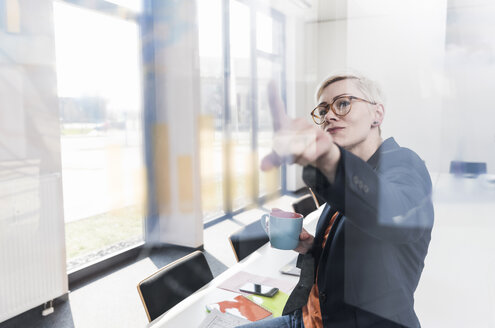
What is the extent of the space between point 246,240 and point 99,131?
167cm

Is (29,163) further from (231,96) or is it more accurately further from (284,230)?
(231,96)

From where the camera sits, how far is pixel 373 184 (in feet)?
1.99

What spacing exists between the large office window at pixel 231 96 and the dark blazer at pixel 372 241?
274cm

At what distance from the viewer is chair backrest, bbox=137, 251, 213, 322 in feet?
4.10

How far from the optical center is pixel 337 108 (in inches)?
33.2

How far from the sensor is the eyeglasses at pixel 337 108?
842 mm

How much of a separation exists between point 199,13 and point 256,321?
290 cm

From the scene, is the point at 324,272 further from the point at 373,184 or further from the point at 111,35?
the point at 111,35

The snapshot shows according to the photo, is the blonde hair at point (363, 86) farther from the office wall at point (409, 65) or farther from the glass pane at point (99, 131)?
the glass pane at point (99, 131)

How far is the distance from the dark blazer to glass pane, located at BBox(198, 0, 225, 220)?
264 cm

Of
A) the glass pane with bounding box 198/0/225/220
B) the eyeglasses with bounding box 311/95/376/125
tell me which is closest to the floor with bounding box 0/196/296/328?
the glass pane with bounding box 198/0/225/220

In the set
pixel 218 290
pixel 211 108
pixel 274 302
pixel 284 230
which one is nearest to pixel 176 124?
pixel 211 108

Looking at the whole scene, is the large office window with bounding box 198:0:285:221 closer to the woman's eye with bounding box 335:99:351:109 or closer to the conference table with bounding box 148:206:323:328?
the conference table with bounding box 148:206:323:328

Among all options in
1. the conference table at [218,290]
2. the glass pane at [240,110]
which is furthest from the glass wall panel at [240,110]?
the conference table at [218,290]
